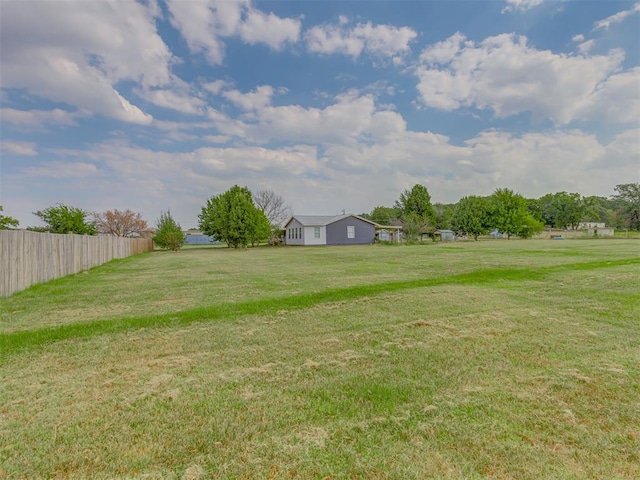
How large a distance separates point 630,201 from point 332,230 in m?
63.5

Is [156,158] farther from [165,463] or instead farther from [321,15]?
[165,463]

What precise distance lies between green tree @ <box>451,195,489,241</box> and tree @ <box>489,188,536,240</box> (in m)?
0.99

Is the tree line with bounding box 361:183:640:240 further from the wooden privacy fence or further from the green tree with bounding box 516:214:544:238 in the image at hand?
the wooden privacy fence

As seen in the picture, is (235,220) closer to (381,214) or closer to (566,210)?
(381,214)

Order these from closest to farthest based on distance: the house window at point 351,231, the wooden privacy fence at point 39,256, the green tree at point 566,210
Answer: the wooden privacy fence at point 39,256, the house window at point 351,231, the green tree at point 566,210

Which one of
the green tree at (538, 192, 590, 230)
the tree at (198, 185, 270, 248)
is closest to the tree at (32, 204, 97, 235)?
the tree at (198, 185, 270, 248)

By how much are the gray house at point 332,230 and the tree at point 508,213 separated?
18.5m

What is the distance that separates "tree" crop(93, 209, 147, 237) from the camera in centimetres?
4222

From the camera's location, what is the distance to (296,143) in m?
23.3

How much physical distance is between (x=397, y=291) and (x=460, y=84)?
14358 mm

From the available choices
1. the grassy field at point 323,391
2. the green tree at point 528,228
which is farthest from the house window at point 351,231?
the grassy field at point 323,391

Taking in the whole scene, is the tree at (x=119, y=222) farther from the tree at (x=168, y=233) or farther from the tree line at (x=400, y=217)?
the tree at (x=168, y=233)

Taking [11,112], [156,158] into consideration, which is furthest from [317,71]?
[11,112]

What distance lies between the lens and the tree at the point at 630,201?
2180 inches
